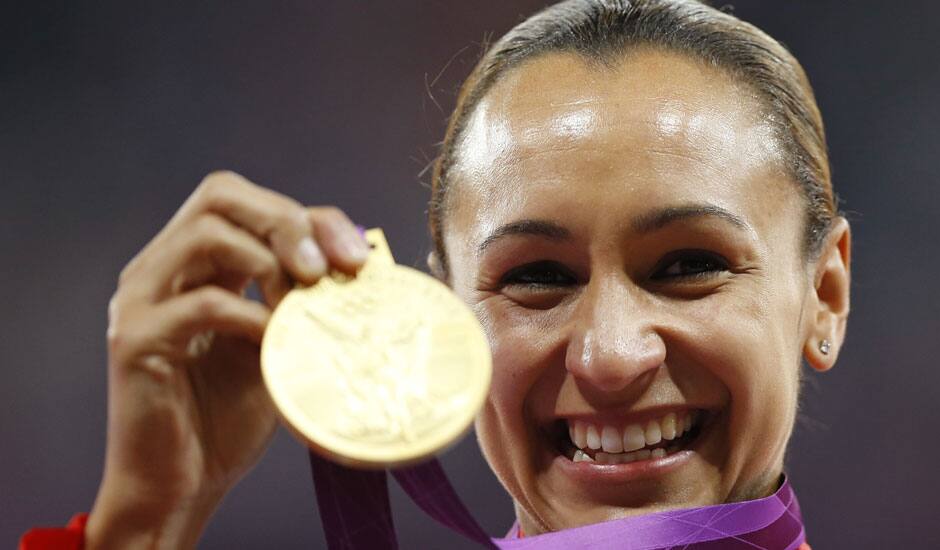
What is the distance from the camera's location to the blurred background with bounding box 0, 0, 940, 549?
328cm

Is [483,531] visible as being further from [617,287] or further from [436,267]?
[436,267]

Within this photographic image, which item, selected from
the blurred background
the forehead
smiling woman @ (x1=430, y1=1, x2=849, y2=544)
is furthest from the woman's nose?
the blurred background

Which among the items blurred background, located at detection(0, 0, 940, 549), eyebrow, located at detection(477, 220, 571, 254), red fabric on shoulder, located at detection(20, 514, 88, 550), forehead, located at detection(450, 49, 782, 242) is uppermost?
forehead, located at detection(450, 49, 782, 242)

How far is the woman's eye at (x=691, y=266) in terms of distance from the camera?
142 centimetres

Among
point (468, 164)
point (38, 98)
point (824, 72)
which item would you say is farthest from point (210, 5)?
point (468, 164)

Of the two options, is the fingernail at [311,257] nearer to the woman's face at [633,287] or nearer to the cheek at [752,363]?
the woman's face at [633,287]

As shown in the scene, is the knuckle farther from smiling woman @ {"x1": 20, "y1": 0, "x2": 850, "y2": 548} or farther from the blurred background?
the blurred background

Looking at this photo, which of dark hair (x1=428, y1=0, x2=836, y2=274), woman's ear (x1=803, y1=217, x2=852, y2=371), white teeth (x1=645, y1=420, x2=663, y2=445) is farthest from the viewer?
woman's ear (x1=803, y1=217, x2=852, y2=371)

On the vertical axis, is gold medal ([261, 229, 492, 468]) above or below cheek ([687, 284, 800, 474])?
above

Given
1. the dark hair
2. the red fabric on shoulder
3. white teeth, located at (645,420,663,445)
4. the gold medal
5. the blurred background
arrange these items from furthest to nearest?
the blurred background → the dark hair → white teeth, located at (645,420,663,445) → the red fabric on shoulder → the gold medal

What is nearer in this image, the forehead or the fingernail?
the fingernail

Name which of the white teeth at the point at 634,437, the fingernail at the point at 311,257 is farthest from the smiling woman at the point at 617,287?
the fingernail at the point at 311,257

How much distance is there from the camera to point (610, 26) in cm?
159

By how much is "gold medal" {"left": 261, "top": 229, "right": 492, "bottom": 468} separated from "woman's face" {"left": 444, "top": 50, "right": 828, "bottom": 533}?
297mm
